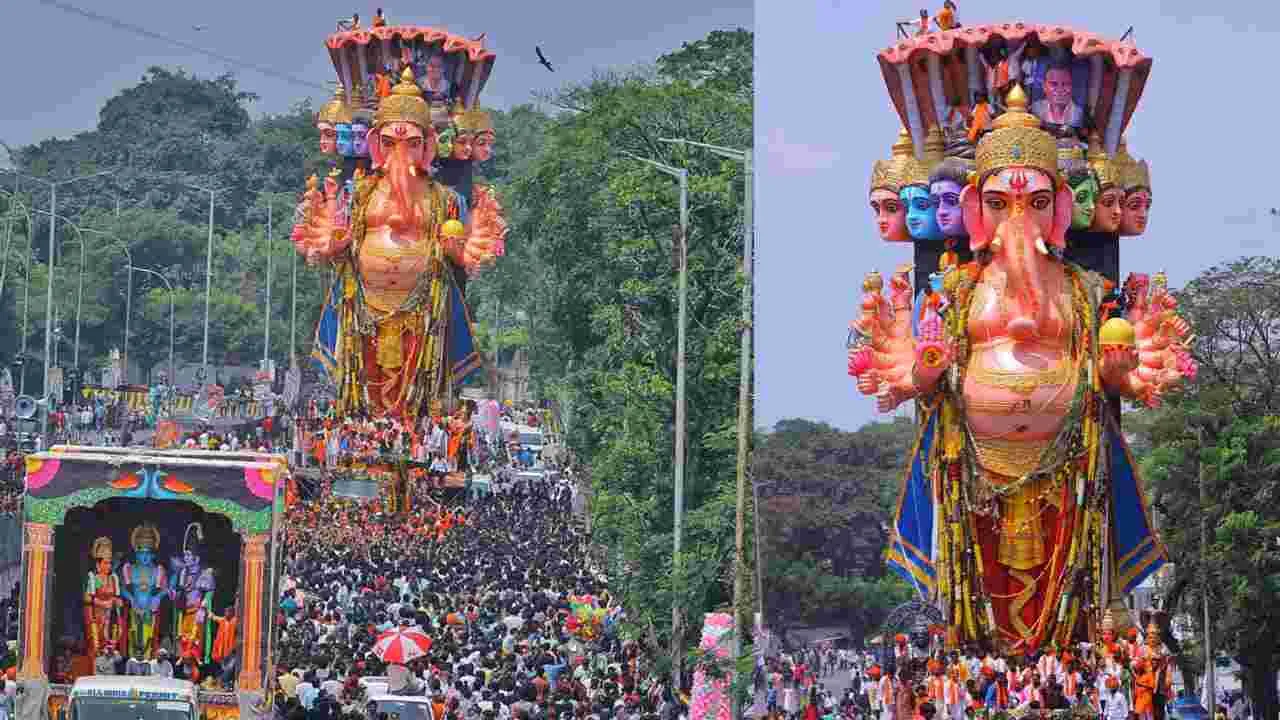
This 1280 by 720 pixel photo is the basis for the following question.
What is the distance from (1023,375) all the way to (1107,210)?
2.27m

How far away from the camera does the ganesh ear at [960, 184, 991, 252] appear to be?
33.4 metres

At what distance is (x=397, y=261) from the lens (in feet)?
168

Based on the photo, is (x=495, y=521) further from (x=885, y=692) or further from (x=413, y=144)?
(x=885, y=692)

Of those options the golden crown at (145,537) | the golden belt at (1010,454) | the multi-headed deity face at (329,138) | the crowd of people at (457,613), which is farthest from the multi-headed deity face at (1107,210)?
the multi-headed deity face at (329,138)

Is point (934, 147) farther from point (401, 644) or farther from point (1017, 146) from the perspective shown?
point (401, 644)

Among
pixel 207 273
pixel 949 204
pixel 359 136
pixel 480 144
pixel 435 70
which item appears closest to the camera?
pixel 949 204

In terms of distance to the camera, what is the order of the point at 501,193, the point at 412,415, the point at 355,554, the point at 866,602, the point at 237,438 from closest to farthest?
the point at 866,602
the point at 355,554
the point at 412,415
the point at 237,438
the point at 501,193

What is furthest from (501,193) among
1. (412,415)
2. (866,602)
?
(866,602)

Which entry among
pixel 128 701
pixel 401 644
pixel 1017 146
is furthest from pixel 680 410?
pixel 128 701

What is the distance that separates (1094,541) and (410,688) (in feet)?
24.9

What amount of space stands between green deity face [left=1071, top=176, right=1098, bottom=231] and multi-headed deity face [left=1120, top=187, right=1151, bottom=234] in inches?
18.4

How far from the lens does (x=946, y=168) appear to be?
112ft

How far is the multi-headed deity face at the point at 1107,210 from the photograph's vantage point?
112ft

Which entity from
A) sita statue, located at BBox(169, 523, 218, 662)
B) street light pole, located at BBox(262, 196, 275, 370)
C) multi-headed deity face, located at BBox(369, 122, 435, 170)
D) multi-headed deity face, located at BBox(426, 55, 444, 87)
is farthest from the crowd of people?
street light pole, located at BBox(262, 196, 275, 370)
